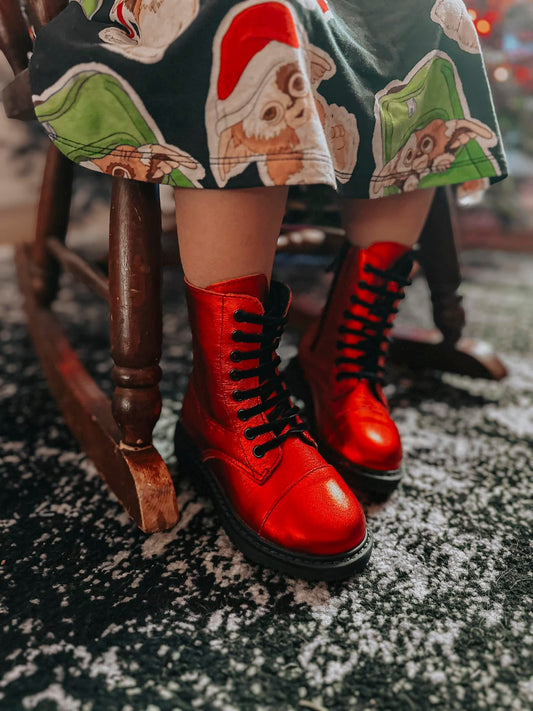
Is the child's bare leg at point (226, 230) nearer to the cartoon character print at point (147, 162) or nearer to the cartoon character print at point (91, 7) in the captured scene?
the cartoon character print at point (147, 162)

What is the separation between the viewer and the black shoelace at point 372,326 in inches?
21.2

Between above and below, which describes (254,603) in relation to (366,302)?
below

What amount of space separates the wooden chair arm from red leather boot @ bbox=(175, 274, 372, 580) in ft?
0.74

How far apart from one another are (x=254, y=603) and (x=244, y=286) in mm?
236

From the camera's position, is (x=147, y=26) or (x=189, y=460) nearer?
(x=147, y=26)

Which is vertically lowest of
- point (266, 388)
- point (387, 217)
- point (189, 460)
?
point (189, 460)

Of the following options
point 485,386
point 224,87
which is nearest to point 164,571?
point 224,87

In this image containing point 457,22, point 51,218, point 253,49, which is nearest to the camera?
point 253,49

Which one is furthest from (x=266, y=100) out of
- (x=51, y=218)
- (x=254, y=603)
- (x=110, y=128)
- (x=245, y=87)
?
(x=51, y=218)

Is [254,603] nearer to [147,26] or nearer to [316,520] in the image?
[316,520]

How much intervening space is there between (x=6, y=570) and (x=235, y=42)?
0.41 metres

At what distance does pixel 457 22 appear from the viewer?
48cm

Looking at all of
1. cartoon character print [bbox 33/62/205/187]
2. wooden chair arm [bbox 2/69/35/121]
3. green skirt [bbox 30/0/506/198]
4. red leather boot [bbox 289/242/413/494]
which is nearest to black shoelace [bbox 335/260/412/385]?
red leather boot [bbox 289/242/413/494]

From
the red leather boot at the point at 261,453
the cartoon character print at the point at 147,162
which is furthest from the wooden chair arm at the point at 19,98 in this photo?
the red leather boot at the point at 261,453
